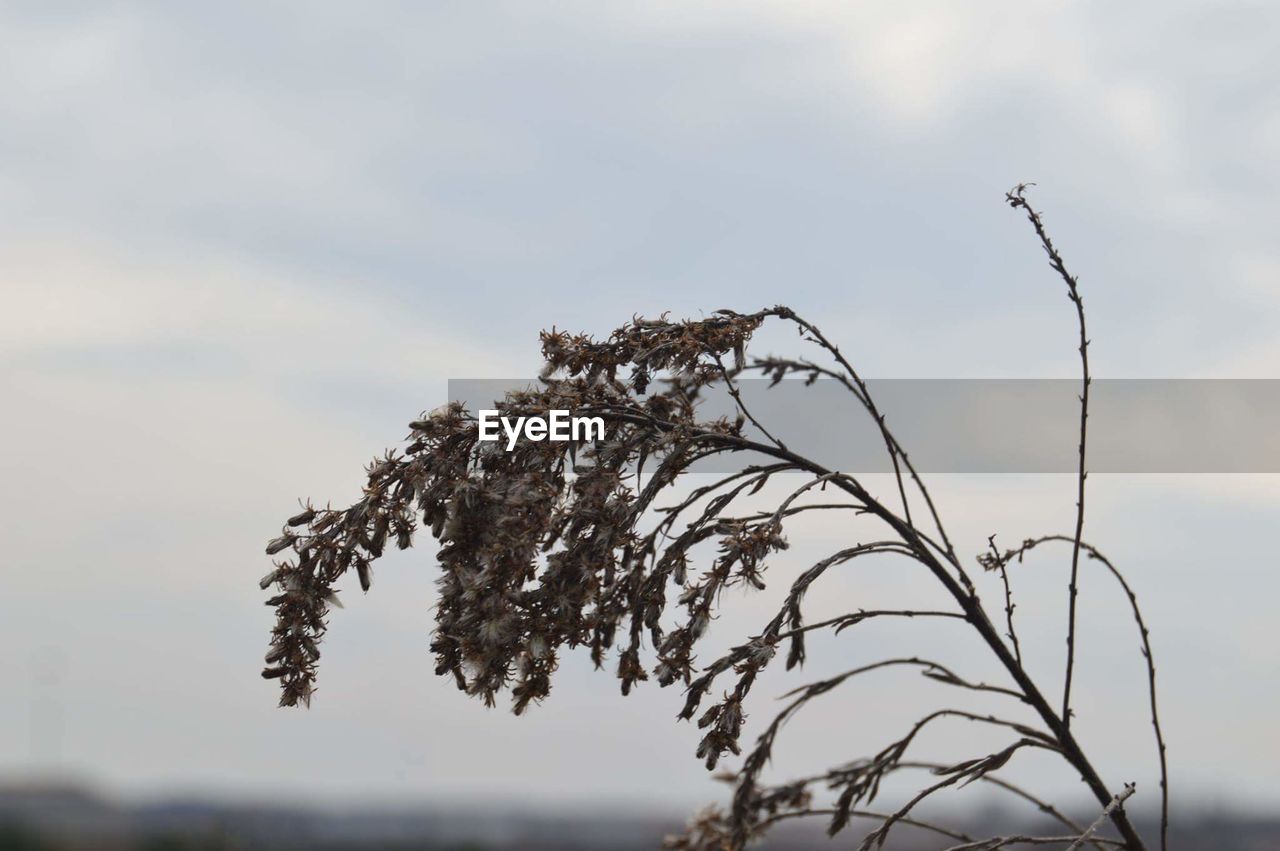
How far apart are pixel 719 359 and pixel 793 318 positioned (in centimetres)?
38

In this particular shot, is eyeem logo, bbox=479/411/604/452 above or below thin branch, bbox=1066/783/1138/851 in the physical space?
above

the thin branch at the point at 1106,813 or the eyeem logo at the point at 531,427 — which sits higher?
the eyeem logo at the point at 531,427

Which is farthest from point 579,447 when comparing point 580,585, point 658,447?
point 580,585

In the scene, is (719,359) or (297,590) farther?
(719,359)

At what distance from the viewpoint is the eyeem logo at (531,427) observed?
493 centimetres

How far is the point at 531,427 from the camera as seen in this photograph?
4.94 meters

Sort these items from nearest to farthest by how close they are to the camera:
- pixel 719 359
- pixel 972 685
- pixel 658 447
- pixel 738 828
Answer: pixel 738 828
pixel 972 685
pixel 658 447
pixel 719 359

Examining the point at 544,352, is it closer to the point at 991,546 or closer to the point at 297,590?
the point at 297,590

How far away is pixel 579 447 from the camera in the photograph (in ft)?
16.4

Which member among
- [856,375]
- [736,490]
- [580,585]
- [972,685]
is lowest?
[972,685]

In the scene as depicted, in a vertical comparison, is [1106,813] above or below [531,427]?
below

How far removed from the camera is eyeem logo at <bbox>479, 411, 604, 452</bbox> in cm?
493

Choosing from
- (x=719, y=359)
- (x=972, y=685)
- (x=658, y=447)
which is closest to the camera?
(x=972, y=685)

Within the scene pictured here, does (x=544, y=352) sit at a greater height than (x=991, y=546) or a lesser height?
greater
